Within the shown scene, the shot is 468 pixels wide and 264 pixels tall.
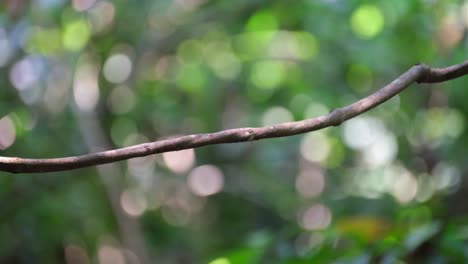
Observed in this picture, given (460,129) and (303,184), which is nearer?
(460,129)

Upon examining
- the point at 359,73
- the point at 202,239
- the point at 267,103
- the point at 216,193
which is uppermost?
the point at 359,73

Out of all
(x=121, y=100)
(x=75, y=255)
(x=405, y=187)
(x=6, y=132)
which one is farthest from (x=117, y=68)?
(x=405, y=187)

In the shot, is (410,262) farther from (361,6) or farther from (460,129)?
(460,129)

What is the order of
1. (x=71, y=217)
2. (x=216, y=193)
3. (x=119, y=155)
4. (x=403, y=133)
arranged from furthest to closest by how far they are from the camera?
1. (x=216, y=193)
2. (x=403, y=133)
3. (x=71, y=217)
4. (x=119, y=155)

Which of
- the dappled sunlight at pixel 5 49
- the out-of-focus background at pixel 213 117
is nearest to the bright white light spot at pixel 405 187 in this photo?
the out-of-focus background at pixel 213 117

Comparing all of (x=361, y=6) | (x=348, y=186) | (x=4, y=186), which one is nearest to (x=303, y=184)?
(x=348, y=186)

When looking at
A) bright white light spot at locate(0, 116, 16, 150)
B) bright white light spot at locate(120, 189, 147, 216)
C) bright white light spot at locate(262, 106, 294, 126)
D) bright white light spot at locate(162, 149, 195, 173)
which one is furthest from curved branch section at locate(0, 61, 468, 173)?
bright white light spot at locate(162, 149, 195, 173)

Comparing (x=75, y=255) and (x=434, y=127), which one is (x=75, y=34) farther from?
(x=434, y=127)

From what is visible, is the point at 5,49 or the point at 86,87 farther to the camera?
the point at 86,87
